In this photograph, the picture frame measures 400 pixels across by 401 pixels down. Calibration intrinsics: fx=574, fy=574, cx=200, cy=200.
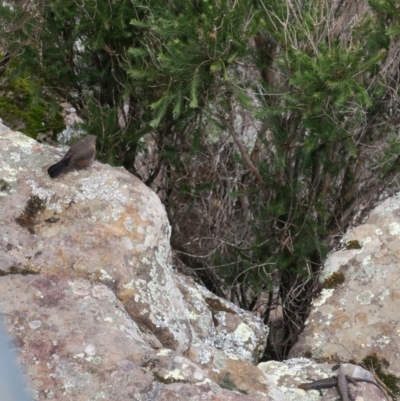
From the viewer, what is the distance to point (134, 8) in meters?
Answer: 4.57

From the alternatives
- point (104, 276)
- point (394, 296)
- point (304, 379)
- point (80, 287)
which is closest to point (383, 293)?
point (394, 296)

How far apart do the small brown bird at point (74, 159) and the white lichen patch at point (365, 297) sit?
1956 millimetres

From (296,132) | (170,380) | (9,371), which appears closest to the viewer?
(9,371)

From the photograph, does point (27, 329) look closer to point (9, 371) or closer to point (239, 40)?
point (9, 371)

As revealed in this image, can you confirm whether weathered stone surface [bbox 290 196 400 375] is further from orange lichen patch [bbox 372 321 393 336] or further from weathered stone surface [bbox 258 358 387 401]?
weathered stone surface [bbox 258 358 387 401]

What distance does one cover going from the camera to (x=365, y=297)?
374 cm

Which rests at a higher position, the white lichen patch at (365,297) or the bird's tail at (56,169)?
the bird's tail at (56,169)

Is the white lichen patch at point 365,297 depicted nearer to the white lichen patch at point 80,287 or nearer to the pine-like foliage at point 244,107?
the pine-like foliage at point 244,107

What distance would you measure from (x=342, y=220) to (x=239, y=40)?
7.77 feet

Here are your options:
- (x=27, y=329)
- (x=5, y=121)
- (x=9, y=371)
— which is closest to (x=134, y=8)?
(x=5, y=121)

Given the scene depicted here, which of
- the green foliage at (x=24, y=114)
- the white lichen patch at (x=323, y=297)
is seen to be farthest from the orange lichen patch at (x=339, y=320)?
the green foliage at (x=24, y=114)

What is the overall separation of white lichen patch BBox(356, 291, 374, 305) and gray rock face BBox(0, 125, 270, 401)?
741mm

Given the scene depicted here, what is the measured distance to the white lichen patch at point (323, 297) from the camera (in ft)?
12.6

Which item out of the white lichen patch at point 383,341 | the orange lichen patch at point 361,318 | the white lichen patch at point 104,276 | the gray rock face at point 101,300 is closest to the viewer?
the gray rock face at point 101,300
